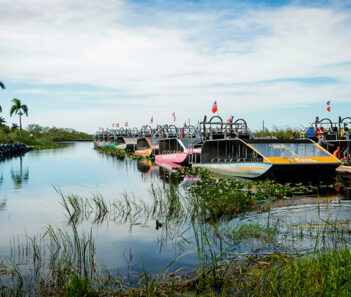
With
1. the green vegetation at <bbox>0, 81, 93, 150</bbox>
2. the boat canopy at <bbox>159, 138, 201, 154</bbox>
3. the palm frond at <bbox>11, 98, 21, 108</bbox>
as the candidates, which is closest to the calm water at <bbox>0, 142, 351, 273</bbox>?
the boat canopy at <bbox>159, 138, 201, 154</bbox>

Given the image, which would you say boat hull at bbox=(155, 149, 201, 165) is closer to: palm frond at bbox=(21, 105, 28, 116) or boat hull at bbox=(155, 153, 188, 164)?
boat hull at bbox=(155, 153, 188, 164)

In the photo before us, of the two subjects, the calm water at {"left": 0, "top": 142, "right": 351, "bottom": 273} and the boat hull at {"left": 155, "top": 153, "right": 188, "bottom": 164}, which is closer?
the calm water at {"left": 0, "top": 142, "right": 351, "bottom": 273}

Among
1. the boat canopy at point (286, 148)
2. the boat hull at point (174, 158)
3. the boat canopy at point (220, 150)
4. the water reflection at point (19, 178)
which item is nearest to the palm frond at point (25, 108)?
the boat hull at point (174, 158)

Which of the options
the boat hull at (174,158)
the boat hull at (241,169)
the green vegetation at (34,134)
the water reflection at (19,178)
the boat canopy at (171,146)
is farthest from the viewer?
the green vegetation at (34,134)

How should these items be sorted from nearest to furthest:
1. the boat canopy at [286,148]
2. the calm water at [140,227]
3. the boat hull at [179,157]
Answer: the calm water at [140,227] → the boat canopy at [286,148] → the boat hull at [179,157]

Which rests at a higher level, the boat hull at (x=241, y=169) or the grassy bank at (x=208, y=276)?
the boat hull at (x=241, y=169)

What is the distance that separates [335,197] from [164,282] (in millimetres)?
10590

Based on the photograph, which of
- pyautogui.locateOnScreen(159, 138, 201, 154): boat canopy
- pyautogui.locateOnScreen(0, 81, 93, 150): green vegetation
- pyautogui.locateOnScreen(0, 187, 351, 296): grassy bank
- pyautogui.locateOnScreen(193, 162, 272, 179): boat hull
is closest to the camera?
pyautogui.locateOnScreen(0, 187, 351, 296): grassy bank

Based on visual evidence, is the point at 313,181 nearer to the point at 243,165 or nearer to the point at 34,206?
the point at 243,165

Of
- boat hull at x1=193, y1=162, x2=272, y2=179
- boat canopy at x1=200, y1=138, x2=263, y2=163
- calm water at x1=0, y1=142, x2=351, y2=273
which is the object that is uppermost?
boat canopy at x1=200, y1=138, x2=263, y2=163

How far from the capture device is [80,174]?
28.3 meters

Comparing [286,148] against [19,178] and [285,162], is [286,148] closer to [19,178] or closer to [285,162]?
[285,162]

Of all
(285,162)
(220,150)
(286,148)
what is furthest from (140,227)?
(220,150)

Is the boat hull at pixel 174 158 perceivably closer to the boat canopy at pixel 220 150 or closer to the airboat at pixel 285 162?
the boat canopy at pixel 220 150
